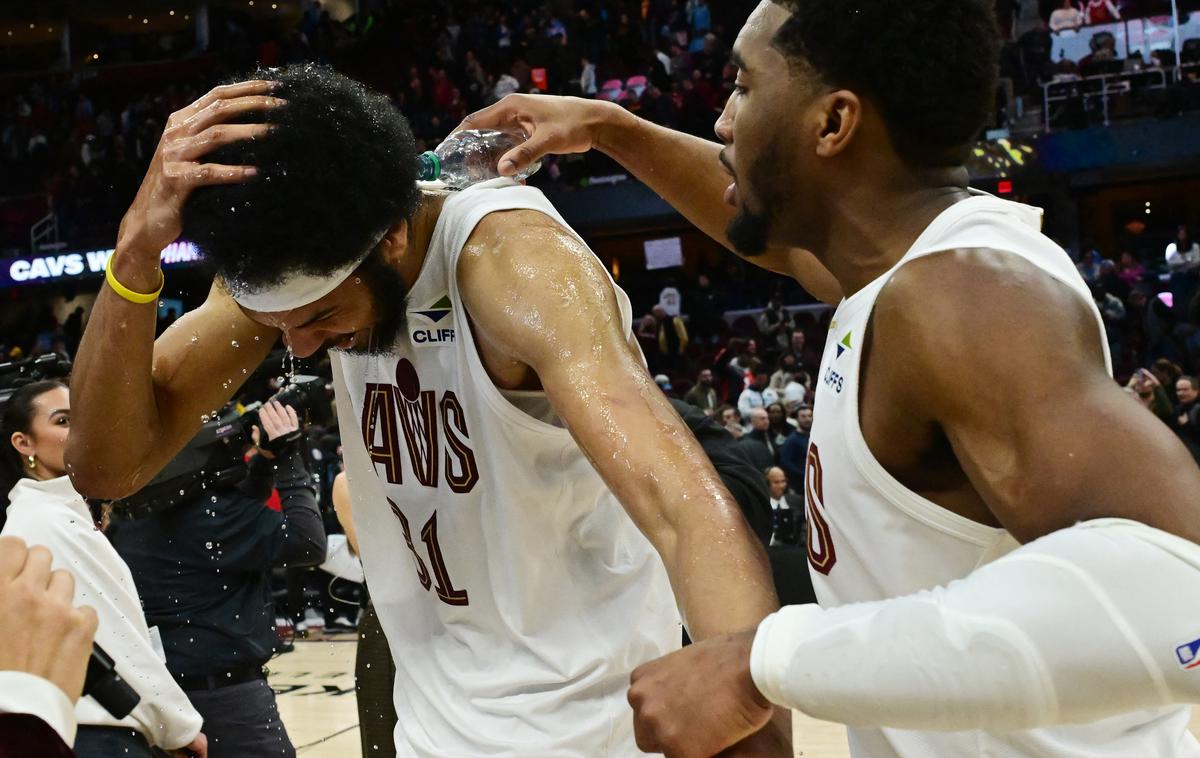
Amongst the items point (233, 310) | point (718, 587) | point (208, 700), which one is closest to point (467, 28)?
point (208, 700)

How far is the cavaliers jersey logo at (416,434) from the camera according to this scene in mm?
2365

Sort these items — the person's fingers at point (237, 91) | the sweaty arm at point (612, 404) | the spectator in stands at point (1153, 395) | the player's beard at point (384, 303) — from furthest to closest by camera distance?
the spectator in stands at point (1153, 395), the player's beard at point (384, 303), the person's fingers at point (237, 91), the sweaty arm at point (612, 404)

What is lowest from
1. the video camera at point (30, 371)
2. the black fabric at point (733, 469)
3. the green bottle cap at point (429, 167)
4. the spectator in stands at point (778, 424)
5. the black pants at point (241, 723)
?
the spectator in stands at point (778, 424)

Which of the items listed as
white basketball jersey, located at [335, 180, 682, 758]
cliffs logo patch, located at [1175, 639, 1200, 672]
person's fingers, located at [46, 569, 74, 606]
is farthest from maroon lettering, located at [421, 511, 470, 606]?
cliffs logo patch, located at [1175, 639, 1200, 672]

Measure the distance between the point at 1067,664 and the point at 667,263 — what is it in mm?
17539

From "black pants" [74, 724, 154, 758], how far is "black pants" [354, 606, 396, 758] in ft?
2.28

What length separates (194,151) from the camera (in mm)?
2123

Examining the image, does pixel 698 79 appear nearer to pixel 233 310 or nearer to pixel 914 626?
pixel 233 310

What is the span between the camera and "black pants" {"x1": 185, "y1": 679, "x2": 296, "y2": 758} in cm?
478

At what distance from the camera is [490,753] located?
7.41 feet

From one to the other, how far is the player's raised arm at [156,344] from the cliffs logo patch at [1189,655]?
1558 mm

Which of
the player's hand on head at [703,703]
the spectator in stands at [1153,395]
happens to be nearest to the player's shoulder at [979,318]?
the player's hand on head at [703,703]

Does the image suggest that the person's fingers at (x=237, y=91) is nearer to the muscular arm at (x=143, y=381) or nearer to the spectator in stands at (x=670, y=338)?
the muscular arm at (x=143, y=381)

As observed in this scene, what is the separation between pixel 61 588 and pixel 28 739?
223 mm
